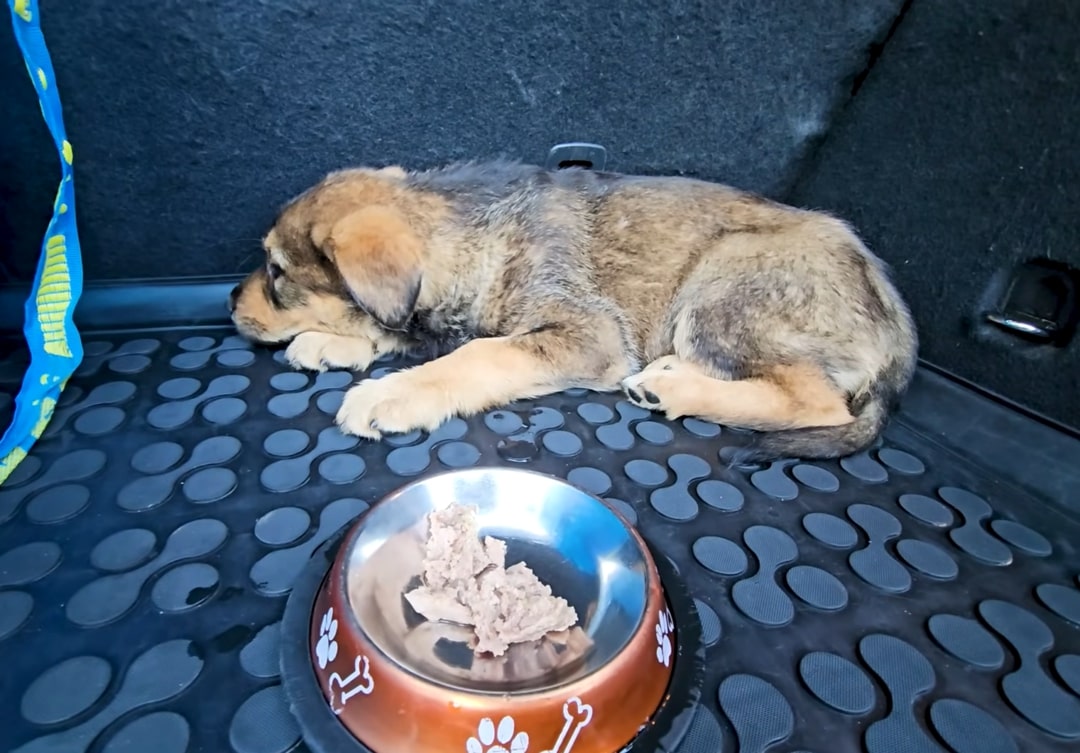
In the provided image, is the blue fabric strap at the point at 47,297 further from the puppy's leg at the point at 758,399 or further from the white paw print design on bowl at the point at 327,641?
the puppy's leg at the point at 758,399

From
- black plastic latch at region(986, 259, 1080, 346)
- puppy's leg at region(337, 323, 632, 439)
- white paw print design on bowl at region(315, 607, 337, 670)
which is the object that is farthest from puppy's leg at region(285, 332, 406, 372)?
black plastic latch at region(986, 259, 1080, 346)

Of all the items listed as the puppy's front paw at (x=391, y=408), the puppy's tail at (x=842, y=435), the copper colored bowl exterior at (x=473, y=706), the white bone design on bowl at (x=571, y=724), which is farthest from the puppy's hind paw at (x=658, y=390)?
the white bone design on bowl at (x=571, y=724)

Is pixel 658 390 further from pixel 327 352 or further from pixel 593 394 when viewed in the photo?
pixel 327 352

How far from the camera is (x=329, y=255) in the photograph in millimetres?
1794

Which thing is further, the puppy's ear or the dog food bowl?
the puppy's ear

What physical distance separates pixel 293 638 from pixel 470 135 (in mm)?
1523

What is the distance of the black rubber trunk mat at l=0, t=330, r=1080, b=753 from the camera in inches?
41.0

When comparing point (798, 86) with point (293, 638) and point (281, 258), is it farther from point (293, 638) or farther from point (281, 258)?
point (293, 638)

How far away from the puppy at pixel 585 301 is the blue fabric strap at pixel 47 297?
15.9 inches

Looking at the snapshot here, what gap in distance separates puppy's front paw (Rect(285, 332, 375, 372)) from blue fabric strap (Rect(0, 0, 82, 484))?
48 centimetres

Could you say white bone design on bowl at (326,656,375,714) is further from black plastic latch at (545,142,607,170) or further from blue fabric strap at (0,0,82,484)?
black plastic latch at (545,142,607,170)

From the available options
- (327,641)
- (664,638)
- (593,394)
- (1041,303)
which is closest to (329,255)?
(593,394)

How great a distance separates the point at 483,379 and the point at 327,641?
82 centimetres

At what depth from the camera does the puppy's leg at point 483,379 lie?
1.62 meters
